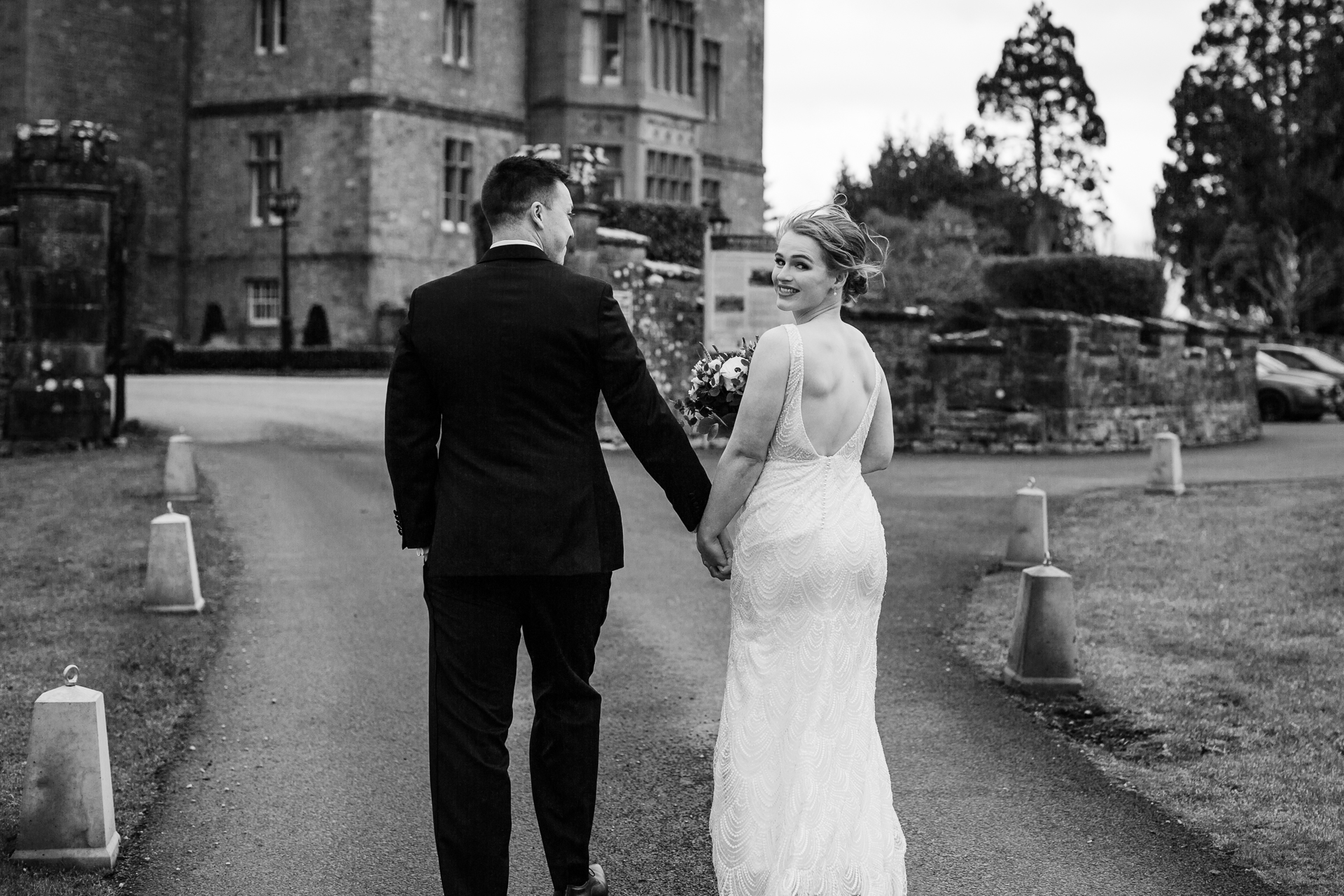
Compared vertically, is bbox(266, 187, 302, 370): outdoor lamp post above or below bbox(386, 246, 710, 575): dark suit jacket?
above

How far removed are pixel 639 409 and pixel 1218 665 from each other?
483 centimetres

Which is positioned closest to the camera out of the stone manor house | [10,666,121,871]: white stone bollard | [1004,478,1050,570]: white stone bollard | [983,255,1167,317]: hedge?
[10,666,121,871]: white stone bollard

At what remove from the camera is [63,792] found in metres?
4.91

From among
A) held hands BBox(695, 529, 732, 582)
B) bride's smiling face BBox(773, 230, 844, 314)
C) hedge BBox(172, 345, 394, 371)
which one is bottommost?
held hands BBox(695, 529, 732, 582)

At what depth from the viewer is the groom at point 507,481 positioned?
14.0 feet

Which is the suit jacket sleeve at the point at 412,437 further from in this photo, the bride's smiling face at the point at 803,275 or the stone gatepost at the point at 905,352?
the stone gatepost at the point at 905,352

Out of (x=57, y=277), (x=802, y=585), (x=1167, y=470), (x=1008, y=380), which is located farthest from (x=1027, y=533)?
(x=57, y=277)

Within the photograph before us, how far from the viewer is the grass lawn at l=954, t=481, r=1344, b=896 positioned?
5547 millimetres

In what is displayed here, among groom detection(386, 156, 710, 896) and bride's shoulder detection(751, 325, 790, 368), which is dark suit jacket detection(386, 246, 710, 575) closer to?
groom detection(386, 156, 710, 896)

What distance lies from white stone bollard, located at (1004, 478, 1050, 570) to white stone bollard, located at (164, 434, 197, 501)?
7.54 meters

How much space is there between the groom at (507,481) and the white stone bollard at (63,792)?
1371 mm

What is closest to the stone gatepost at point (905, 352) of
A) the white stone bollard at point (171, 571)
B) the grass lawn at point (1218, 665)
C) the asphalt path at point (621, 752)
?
the grass lawn at point (1218, 665)

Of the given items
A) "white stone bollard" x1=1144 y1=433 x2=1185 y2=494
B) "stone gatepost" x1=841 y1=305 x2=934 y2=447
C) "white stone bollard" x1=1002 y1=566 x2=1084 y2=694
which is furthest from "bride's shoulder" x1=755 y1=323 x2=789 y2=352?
"stone gatepost" x1=841 y1=305 x2=934 y2=447

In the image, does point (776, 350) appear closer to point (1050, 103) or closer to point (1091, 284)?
point (1091, 284)
